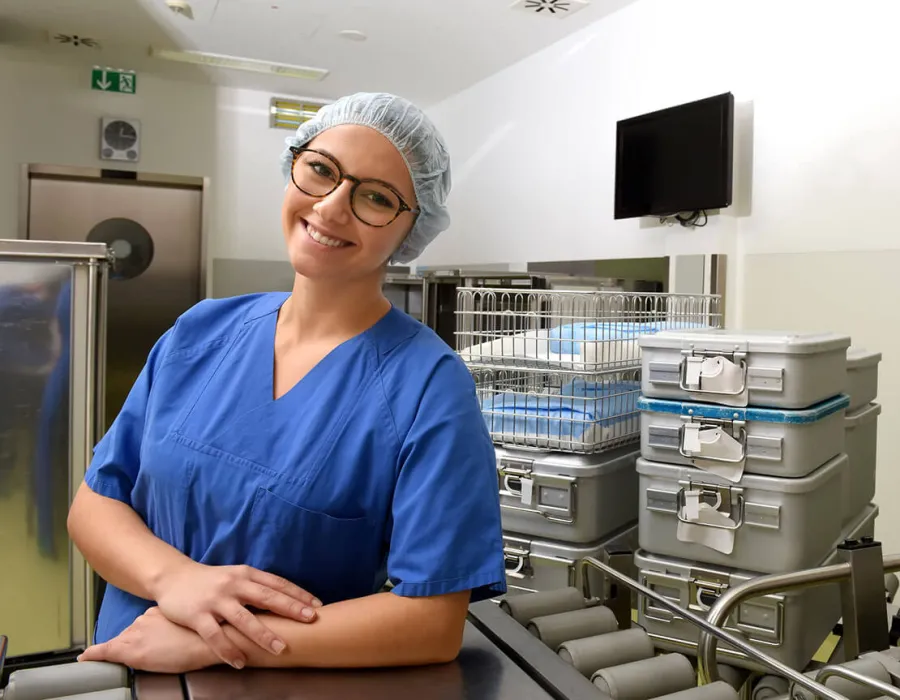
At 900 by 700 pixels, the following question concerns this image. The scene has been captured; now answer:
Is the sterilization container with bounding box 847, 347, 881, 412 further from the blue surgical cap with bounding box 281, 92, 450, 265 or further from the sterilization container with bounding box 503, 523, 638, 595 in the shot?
the blue surgical cap with bounding box 281, 92, 450, 265

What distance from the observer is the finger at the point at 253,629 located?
868 mm

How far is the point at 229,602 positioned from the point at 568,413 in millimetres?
1170

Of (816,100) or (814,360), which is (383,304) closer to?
(814,360)

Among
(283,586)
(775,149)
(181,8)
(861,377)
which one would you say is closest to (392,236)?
(283,586)

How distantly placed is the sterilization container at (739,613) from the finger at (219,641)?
1.08 metres

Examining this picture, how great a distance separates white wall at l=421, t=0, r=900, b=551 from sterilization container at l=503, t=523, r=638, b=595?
1.47 meters

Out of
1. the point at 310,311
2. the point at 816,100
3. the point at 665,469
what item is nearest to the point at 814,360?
the point at 665,469

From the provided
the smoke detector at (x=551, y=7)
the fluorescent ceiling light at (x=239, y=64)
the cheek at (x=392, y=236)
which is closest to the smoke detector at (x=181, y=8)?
the fluorescent ceiling light at (x=239, y=64)

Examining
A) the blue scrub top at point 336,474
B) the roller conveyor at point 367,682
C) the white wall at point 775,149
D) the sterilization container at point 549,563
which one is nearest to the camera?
the roller conveyor at point 367,682

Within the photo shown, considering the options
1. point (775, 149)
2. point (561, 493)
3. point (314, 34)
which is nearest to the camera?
point (561, 493)

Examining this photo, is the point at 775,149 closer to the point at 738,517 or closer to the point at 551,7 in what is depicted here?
the point at 551,7

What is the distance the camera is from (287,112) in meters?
5.95

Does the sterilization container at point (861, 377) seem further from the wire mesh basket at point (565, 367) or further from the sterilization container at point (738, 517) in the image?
the wire mesh basket at point (565, 367)

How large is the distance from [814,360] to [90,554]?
1.45m
